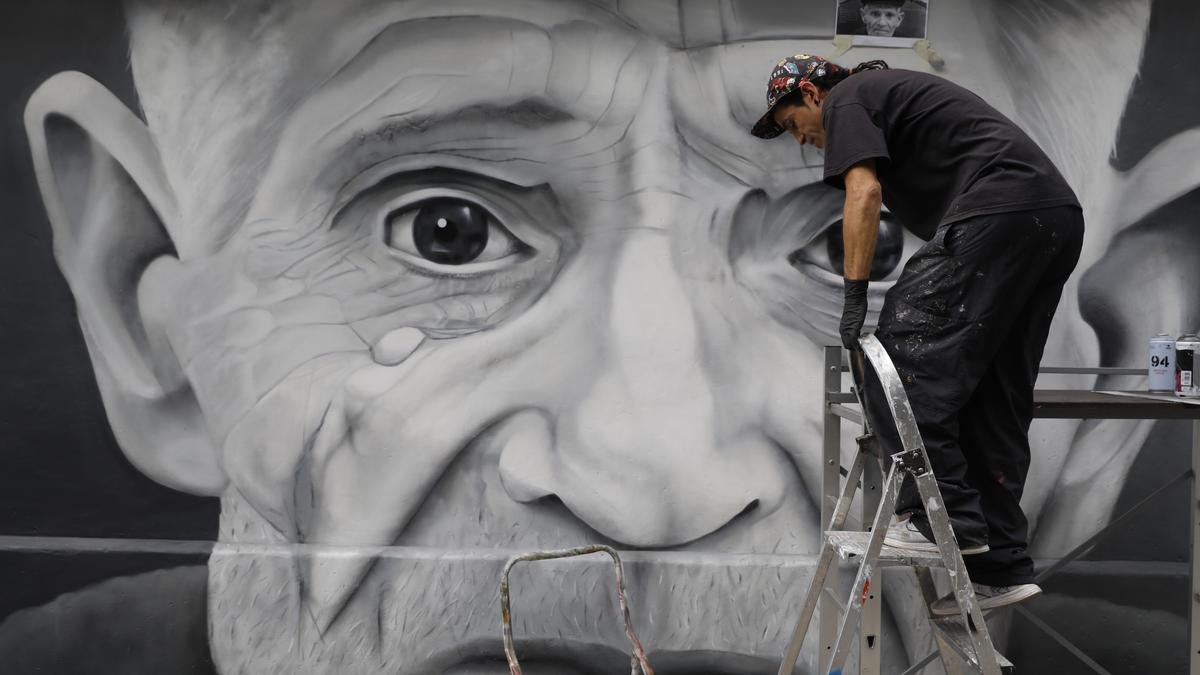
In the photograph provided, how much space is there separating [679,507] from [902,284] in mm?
1309

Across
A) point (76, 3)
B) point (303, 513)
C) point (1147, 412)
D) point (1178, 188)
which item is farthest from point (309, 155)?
point (1178, 188)

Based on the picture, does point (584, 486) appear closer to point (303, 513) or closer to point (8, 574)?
point (303, 513)

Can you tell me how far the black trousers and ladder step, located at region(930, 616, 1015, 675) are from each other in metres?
0.13

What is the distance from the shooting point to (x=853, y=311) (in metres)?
1.94

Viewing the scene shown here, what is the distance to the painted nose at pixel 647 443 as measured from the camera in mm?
2992

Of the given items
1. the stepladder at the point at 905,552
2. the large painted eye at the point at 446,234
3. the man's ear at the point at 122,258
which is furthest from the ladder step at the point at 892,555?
the man's ear at the point at 122,258

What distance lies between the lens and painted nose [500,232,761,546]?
299 cm

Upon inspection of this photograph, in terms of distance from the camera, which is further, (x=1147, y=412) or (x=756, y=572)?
(x=756, y=572)

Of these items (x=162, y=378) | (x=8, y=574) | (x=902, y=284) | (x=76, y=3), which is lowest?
(x=8, y=574)

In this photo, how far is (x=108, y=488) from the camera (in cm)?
311

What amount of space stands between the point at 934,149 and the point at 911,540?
92 cm

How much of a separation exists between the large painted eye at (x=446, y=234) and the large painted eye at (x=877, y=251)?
1081 mm

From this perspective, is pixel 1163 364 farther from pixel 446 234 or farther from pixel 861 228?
pixel 446 234

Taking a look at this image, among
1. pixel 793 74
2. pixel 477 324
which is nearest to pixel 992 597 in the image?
pixel 793 74
